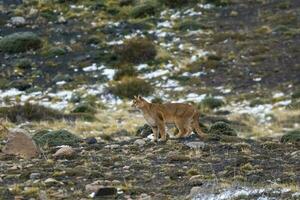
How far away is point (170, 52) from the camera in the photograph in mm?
33875

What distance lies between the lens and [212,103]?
84.2 feet

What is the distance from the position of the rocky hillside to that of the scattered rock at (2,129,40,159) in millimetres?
29

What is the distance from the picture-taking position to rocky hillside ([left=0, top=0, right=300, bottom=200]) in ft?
31.7

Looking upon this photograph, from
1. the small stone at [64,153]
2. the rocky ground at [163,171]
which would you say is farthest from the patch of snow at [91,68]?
the small stone at [64,153]

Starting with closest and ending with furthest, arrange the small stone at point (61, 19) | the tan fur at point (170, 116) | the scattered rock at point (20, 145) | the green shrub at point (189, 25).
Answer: the scattered rock at point (20, 145), the tan fur at point (170, 116), the green shrub at point (189, 25), the small stone at point (61, 19)

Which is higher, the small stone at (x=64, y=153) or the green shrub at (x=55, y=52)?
the small stone at (x=64, y=153)

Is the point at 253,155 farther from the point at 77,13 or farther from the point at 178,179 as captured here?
the point at 77,13

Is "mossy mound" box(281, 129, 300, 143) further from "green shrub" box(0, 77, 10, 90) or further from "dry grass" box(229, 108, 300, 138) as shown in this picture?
"green shrub" box(0, 77, 10, 90)

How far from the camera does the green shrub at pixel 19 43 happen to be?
3525 cm

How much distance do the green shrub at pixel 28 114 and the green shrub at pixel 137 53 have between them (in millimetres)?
10044

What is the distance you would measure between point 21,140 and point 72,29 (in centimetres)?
2732

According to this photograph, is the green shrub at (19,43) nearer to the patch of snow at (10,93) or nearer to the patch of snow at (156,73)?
the patch of snow at (10,93)

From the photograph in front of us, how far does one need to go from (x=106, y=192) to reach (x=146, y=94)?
19910 mm

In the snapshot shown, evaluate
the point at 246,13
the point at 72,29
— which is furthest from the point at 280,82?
the point at 72,29
